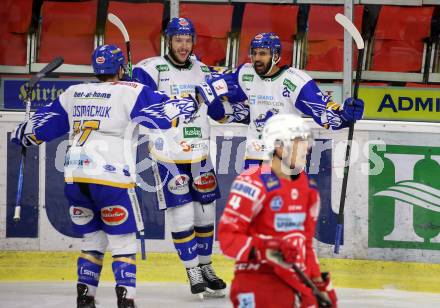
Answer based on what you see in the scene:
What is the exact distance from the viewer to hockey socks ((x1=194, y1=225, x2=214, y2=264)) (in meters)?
7.70

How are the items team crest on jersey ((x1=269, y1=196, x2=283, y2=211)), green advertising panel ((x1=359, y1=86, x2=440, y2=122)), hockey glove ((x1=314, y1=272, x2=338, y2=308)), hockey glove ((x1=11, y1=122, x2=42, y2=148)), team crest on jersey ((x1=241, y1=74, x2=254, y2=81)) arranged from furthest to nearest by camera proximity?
green advertising panel ((x1=359, y1=86, x2=440, y2=122)), team crest on jersey ((x1=241, y1=74, x2=254, y2=81)), hockey glove ((x1=11, y1=122, x2=42, y2=148)), hockey glove ((x1=314, y1=272, x2=338, y2=308)), team crest on jersey ((x1=269, y1=196, x2=283, y2=211))

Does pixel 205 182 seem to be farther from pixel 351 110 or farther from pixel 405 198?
pixel 405 198

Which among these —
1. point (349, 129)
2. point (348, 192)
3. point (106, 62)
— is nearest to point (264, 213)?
point (106, 62)

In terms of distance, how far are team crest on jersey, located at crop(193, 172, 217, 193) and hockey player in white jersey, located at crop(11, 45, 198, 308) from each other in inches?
36.1

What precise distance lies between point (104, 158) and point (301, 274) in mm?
2074

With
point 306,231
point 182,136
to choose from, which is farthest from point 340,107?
point 306,231

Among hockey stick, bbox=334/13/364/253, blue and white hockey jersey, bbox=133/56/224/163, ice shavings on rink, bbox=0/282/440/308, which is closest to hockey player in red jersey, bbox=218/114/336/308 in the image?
ice shavings on rink, bbox=0/282/440/308

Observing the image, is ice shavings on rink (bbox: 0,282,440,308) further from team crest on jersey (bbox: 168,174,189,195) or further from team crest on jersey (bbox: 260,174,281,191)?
team crest on jersey (bbox: 260,174,281,191)

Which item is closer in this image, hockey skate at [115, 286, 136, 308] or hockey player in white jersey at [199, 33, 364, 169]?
hockey skate at [115, 286, 136, 308]

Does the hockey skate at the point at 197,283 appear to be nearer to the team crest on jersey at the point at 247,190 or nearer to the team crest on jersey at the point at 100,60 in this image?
the team crest on jersey at the point at 100,60

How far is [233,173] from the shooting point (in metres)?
8.62

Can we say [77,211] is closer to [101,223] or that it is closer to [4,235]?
[101,223]

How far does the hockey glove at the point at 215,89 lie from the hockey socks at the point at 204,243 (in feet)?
2.92

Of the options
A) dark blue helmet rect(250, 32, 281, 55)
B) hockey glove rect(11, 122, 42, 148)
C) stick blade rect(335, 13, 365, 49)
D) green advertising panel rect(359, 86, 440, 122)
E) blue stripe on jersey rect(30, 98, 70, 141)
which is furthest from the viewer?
green advertising panel rect(359, 86, 440, 122)
